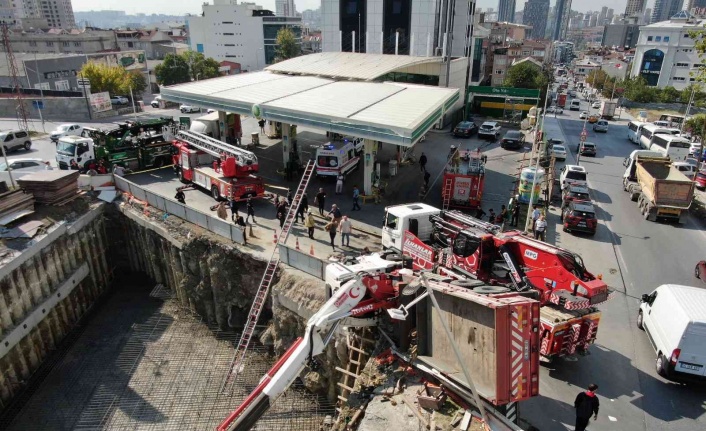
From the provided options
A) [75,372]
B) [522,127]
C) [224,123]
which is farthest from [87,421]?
[522,127]

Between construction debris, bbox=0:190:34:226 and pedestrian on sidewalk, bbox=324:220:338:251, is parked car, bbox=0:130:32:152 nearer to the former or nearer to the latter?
construction debris, bbox=0:190:34:226

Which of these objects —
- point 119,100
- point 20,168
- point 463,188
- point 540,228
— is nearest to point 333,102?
point 463,188

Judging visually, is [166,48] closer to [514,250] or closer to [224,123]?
[224,123]

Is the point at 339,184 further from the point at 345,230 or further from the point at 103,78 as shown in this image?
the point at 103,78

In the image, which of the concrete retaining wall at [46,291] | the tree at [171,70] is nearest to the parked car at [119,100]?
the tree at [171,70]

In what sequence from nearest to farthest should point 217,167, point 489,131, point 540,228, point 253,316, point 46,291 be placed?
1. point 253,316
2. point 46,291
3. point 540,228
4. point 217,167
5. point 489,131

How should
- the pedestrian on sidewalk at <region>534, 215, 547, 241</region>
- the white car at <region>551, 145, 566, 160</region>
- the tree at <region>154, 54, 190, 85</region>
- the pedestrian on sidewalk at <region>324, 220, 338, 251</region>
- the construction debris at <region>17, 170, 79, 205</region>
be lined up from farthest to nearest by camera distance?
the tree at <region>154, 54, 190, 85</region>, the white car at <region>551, 145, 566, 160</region>, the construction debris at <region>17, 170, 79, 205</region>, the pedestrian on sidewalk at <region>534, 215, 547, 241</region>, the pedestrian on sidewalk at <region>324, 220, 338, 251</region>

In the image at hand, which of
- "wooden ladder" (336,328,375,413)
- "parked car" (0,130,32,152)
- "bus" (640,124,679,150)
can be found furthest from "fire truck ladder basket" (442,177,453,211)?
"parked car" (0,130,32,152)
